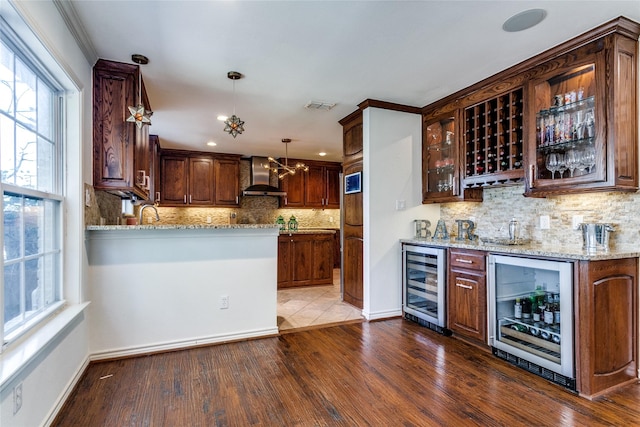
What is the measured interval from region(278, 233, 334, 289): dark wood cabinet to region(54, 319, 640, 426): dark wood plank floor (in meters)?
2.57

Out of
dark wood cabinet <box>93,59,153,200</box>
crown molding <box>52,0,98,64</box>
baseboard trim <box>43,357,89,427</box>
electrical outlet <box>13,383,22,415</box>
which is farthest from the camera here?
dark wood cabinet <box>93,59,153,200</box>

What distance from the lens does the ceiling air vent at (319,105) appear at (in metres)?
3.74

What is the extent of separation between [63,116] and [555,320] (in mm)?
3763

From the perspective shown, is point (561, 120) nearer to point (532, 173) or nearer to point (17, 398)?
point (532, 173)

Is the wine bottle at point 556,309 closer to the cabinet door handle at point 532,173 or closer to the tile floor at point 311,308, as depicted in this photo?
the cabinet door handle at point 532,173

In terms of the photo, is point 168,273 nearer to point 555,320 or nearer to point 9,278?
point 9,278

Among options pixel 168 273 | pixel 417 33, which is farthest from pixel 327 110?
pixel 168 273

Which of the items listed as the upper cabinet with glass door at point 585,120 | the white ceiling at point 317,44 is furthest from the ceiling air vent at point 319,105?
the upper cabinet with glass door at point 585,120

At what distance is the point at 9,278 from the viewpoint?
65.0 inches

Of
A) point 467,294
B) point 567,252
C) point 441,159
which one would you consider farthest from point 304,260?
point 567,252

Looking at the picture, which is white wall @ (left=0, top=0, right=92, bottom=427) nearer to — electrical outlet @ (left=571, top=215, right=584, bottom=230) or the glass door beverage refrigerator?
the glass door beverage refrigerator

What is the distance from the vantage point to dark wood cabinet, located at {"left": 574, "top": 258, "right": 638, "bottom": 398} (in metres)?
2.12

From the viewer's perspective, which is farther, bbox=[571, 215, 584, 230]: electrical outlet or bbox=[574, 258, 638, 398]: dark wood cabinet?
bbox=[571, 215, 584, 230]: electrical outlet

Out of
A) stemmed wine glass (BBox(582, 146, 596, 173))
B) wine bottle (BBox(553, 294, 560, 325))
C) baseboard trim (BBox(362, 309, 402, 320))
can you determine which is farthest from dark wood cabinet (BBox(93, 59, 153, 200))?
stemmed wine glass (BBox(582, 146, 596, 173))
